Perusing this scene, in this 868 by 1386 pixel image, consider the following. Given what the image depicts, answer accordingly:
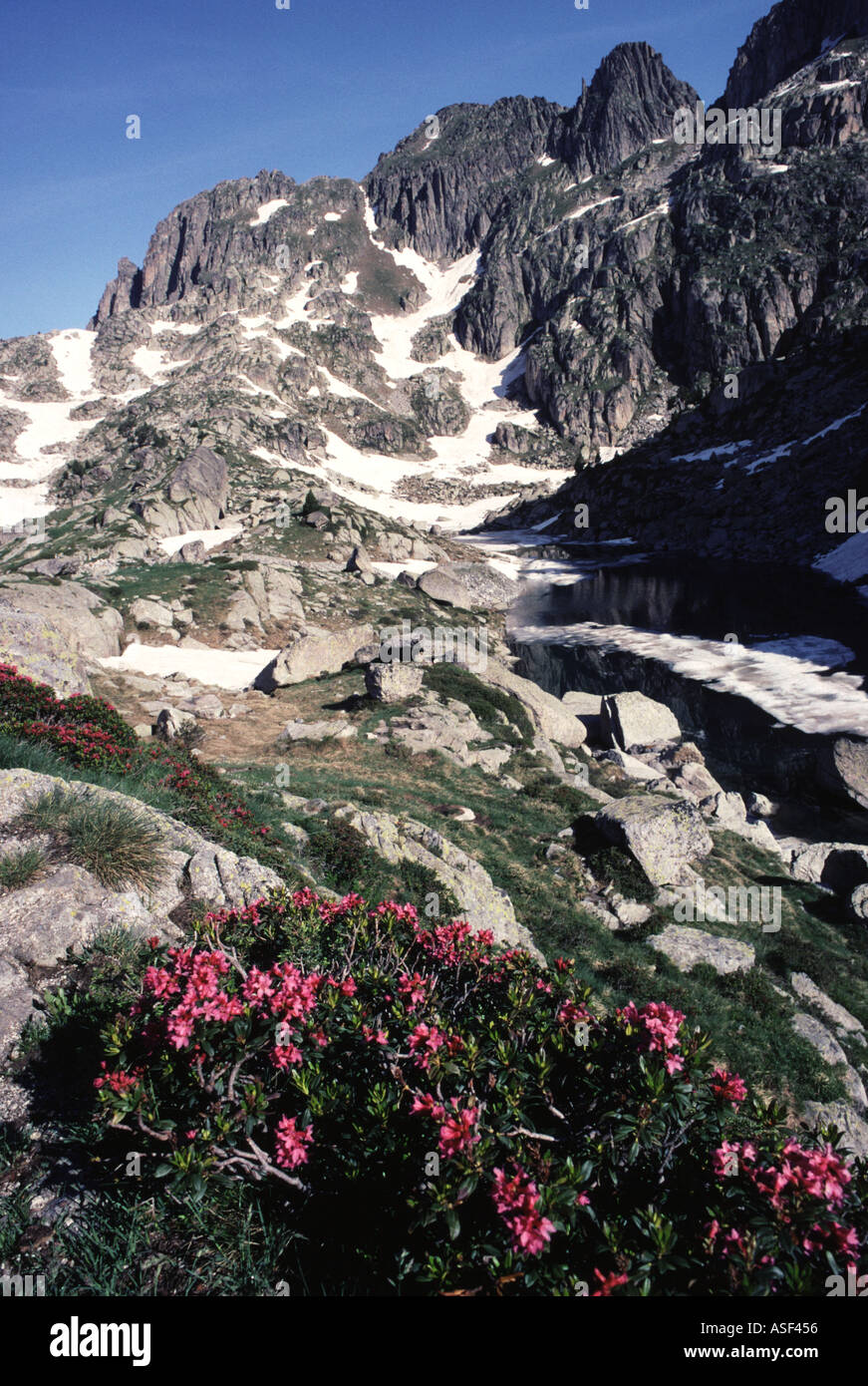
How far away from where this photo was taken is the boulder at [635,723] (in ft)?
111

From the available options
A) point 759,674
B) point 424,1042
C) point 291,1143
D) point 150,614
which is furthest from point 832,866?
point 150,614

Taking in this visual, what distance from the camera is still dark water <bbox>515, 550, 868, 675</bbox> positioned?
57.0 meters

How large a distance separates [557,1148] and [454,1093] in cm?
79

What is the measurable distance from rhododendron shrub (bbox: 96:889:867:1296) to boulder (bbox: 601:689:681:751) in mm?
30150

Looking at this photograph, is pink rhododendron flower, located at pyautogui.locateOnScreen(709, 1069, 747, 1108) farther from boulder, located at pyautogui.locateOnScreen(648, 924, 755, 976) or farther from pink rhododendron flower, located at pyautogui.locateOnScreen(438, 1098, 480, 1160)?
boulder, located at pyautogui.locateOnScreen(648, 924, 755, 976)

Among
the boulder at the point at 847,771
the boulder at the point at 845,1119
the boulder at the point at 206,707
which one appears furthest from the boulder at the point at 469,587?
the boulder at the point at 845,1119

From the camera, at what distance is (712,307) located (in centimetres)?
18412

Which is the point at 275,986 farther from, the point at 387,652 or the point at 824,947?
the point at 387,652

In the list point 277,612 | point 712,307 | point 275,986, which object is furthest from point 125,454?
point 712,307

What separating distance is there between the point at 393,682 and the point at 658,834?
1454 cm

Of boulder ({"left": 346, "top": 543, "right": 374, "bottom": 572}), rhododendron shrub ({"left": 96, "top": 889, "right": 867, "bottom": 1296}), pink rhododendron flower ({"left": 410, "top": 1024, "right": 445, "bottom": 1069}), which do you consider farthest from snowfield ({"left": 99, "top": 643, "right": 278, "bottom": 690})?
pink rhododendron flower ({"left": 410, "top": 1024, "right": 445, "bottom": 1069})

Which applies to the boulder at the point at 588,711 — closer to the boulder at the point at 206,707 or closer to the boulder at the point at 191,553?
the boulder at the point at 206,707

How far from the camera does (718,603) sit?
71062 mm

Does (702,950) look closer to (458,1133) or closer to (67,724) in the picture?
(458,1133)
